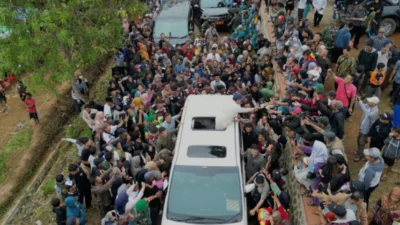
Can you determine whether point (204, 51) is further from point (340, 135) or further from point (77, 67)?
point (340, 135)

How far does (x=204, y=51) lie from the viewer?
1366 cm

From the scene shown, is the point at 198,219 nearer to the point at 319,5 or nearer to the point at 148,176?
the point at 148,176

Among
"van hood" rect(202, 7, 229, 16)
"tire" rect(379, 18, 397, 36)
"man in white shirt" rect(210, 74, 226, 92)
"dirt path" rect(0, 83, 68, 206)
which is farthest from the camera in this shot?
"van hood" rect(202, 7, 229, 16)

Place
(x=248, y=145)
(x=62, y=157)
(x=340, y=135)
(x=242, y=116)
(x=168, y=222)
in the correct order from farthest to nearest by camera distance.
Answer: (x=62, y=157), (x=242, y=116), (x=248, y=145), (x=340, y=135), (x=168, y=222)

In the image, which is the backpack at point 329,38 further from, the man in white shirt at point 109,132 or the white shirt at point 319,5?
the man in white shirt at point 109,132

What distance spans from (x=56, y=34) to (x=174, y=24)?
6193mm

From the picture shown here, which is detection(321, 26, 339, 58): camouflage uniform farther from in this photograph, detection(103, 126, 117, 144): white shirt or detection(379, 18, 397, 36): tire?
detection(103, 126, 117, 144): white shirt

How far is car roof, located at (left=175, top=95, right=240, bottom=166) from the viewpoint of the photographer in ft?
23.1

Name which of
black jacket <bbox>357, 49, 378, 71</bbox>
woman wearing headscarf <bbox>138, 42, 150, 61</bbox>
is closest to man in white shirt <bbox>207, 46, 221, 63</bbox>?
woman wearing headscarf <bbox>138, 42, 150, 61</bbox>

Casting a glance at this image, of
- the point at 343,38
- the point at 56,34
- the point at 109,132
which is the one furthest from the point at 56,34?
the point at 343,38

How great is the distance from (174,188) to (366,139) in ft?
13.5

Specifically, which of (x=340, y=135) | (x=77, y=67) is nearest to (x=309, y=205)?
(x=340, y=135)

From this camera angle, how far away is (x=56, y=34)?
10516mm

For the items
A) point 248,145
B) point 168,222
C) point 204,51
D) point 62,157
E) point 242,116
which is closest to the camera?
point 168,222
